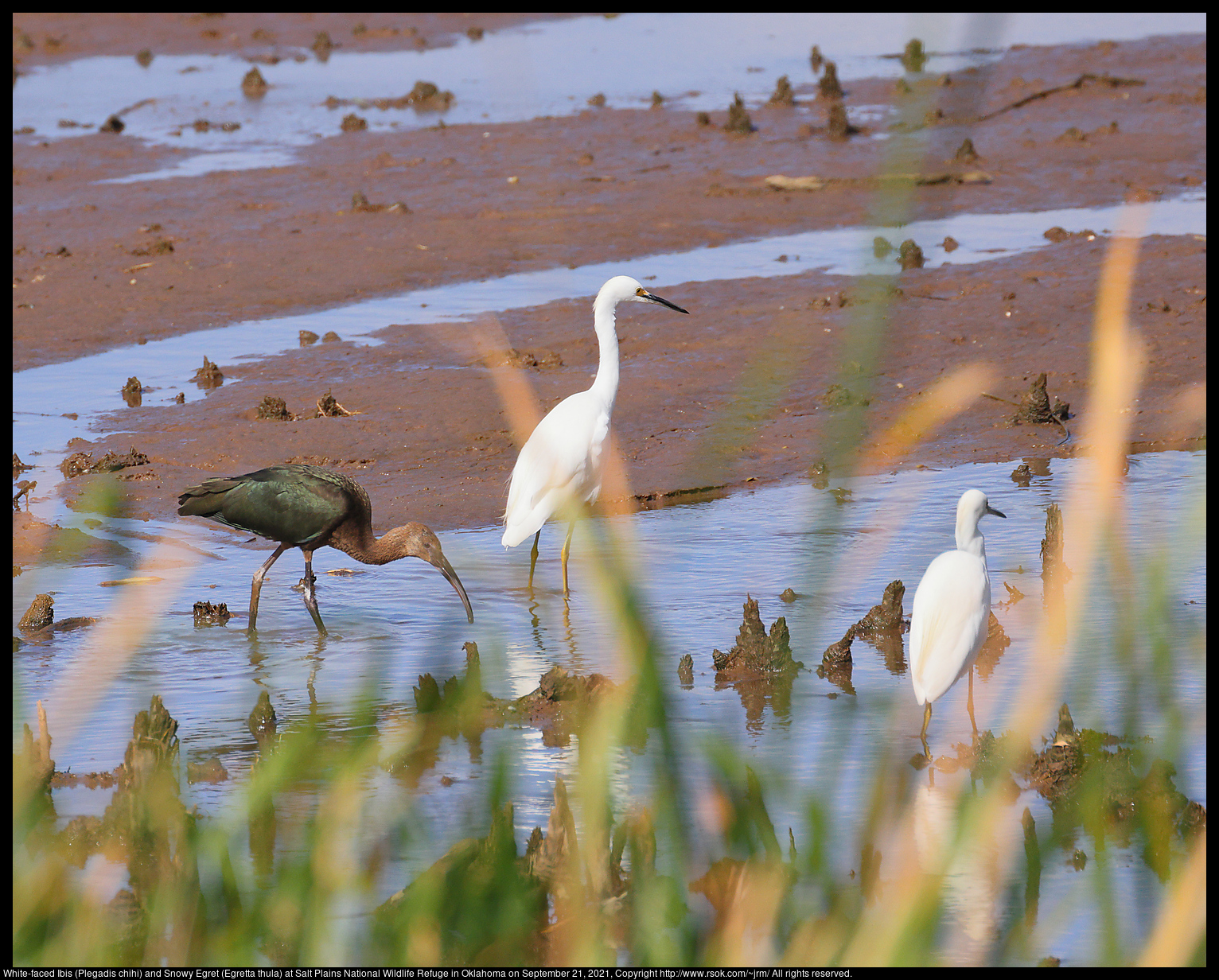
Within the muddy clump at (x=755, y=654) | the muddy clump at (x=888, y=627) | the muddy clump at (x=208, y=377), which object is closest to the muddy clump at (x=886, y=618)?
the muddy clump at (x=888, y=627)

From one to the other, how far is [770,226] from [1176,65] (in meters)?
11.4

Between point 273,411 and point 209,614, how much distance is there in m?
3.40

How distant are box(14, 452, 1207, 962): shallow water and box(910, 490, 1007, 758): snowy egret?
A: 0.23 metres

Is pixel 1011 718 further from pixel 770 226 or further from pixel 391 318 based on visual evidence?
pixel 770 226

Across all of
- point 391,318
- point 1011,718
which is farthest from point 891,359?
point 1011,718

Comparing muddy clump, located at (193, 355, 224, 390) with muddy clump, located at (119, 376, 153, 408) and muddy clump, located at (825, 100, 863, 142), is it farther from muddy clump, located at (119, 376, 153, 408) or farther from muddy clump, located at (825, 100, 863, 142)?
muddy clump, located at (825, 100, 863, 142)

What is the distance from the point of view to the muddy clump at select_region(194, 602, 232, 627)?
6.89 metres

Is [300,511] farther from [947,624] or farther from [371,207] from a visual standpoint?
[371,207]

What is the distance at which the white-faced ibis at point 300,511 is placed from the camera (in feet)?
22.3

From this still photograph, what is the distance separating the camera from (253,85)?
25.3 meters

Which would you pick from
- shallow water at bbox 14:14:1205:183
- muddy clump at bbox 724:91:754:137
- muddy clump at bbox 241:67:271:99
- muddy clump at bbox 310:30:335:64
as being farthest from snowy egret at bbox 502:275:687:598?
muddy clump at bbox 310:30:335:64

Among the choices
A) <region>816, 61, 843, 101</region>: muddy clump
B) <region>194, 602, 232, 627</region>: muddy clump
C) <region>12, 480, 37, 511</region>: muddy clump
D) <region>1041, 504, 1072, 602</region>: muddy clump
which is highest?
<region>816, 61, 843, 101</region>: muddy clump

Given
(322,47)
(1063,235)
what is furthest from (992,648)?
(322,47)

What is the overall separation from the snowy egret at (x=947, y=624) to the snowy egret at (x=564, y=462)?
2.39 meters
